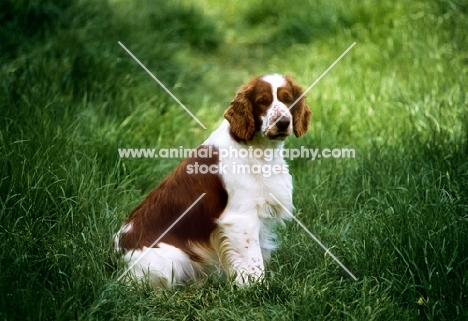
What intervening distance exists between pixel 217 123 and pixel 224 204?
2356 millimetres

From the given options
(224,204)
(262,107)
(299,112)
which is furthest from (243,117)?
(224,204)

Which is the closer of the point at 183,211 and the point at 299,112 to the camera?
the point at 183,211

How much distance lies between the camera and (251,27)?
778 cm

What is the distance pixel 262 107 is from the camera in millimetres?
3314

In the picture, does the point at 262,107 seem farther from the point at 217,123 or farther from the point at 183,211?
the point at 217,123

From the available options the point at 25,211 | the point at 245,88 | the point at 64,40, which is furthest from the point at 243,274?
the point at 64,40

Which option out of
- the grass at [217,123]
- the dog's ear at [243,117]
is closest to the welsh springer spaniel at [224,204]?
the dog's ear at [243,117]

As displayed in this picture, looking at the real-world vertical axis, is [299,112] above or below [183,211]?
above

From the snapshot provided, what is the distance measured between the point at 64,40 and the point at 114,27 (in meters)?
0.66

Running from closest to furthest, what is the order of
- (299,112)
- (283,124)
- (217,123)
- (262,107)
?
(283,124), (262,107), (299,112), (217,123)

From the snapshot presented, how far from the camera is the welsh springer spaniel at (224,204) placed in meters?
3.30

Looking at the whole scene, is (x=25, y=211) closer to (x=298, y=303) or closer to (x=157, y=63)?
(x=298, y=303)

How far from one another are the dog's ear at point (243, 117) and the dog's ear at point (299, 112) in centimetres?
25

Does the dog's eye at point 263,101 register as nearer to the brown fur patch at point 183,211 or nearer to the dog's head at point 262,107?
the dog's head at point 262,107
